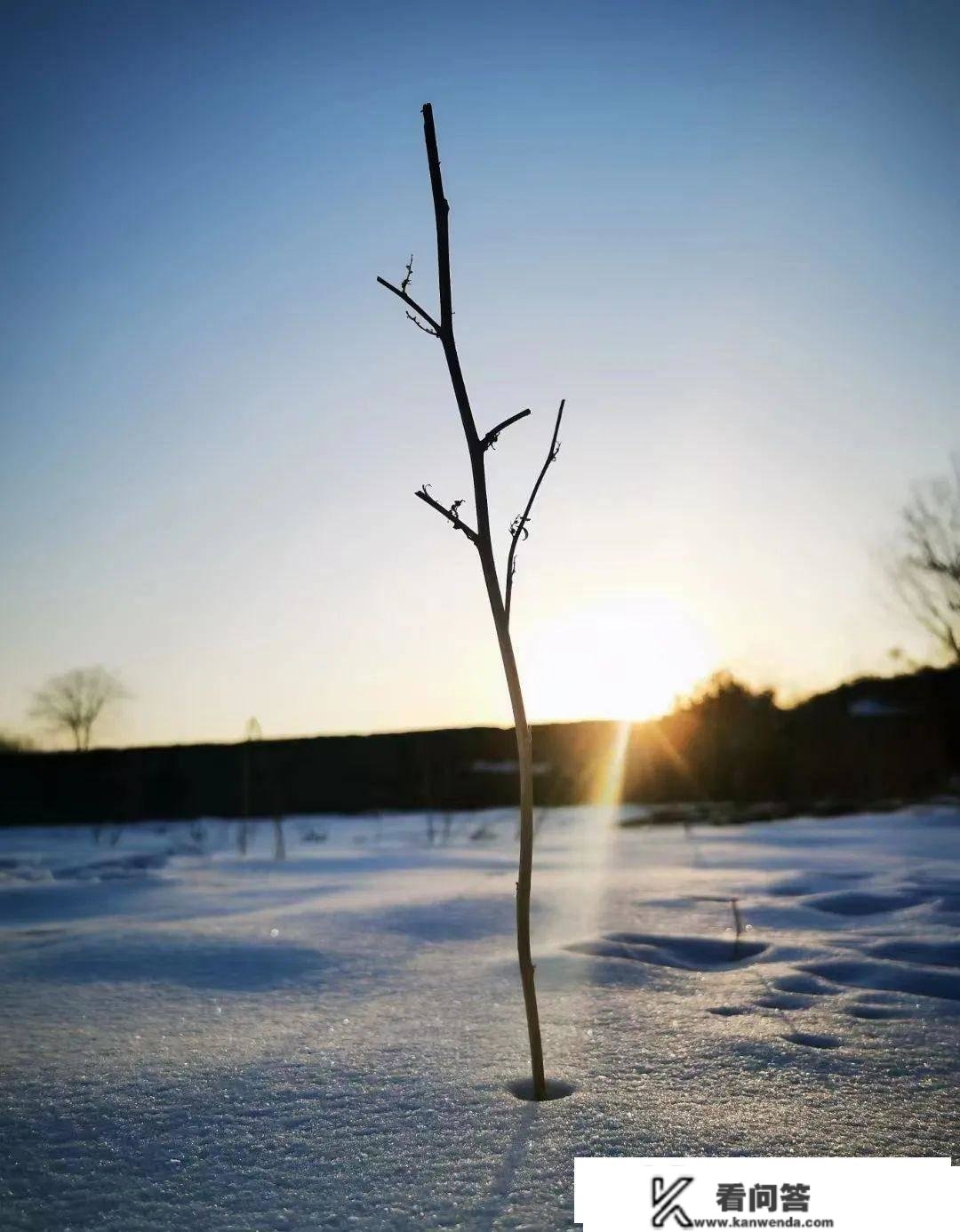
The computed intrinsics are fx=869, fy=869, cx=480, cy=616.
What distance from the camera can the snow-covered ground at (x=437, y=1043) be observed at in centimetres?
159

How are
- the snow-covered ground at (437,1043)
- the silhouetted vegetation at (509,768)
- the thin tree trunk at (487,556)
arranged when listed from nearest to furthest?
A: the snow-covered ground at (437,1043) < the thin tree trunk at (487,556) < the silhouetted vegetation at (509,768)

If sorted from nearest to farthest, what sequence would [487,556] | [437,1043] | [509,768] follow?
[487,556] → [437,1043] → [509,768]

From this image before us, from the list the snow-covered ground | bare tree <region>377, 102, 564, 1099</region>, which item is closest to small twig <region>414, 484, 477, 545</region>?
bare tree <region>377, 102, 564, 1099</region>

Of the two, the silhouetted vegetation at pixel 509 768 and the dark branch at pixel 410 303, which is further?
the silhouetted vegetation at pixel 509 768

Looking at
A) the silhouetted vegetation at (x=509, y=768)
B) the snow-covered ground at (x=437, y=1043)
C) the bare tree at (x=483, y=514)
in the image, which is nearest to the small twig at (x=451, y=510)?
the bare tree at (x=483, y=514)

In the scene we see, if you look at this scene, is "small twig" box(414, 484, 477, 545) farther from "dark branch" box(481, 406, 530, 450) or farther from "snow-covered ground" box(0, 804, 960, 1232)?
"snow-covered ground" box(0, 804, 960, 1232)

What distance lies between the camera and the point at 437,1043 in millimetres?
2389

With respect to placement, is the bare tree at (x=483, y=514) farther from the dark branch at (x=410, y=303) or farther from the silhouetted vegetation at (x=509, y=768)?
the silhouetted vegetation at (x=509, y=768)

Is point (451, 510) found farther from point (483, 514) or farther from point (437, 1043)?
point (437, 1043)

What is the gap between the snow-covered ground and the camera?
159cm

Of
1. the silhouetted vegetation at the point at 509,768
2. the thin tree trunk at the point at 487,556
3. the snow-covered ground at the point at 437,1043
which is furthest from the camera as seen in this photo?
the silhouetted vegetation at the point at 509,768

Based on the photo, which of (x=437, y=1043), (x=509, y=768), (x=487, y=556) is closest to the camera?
(x=487, y=556)

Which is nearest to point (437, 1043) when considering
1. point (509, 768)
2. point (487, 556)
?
point (487, 556)

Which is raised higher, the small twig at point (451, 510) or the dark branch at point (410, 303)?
the dark branch at point (410, 303)
